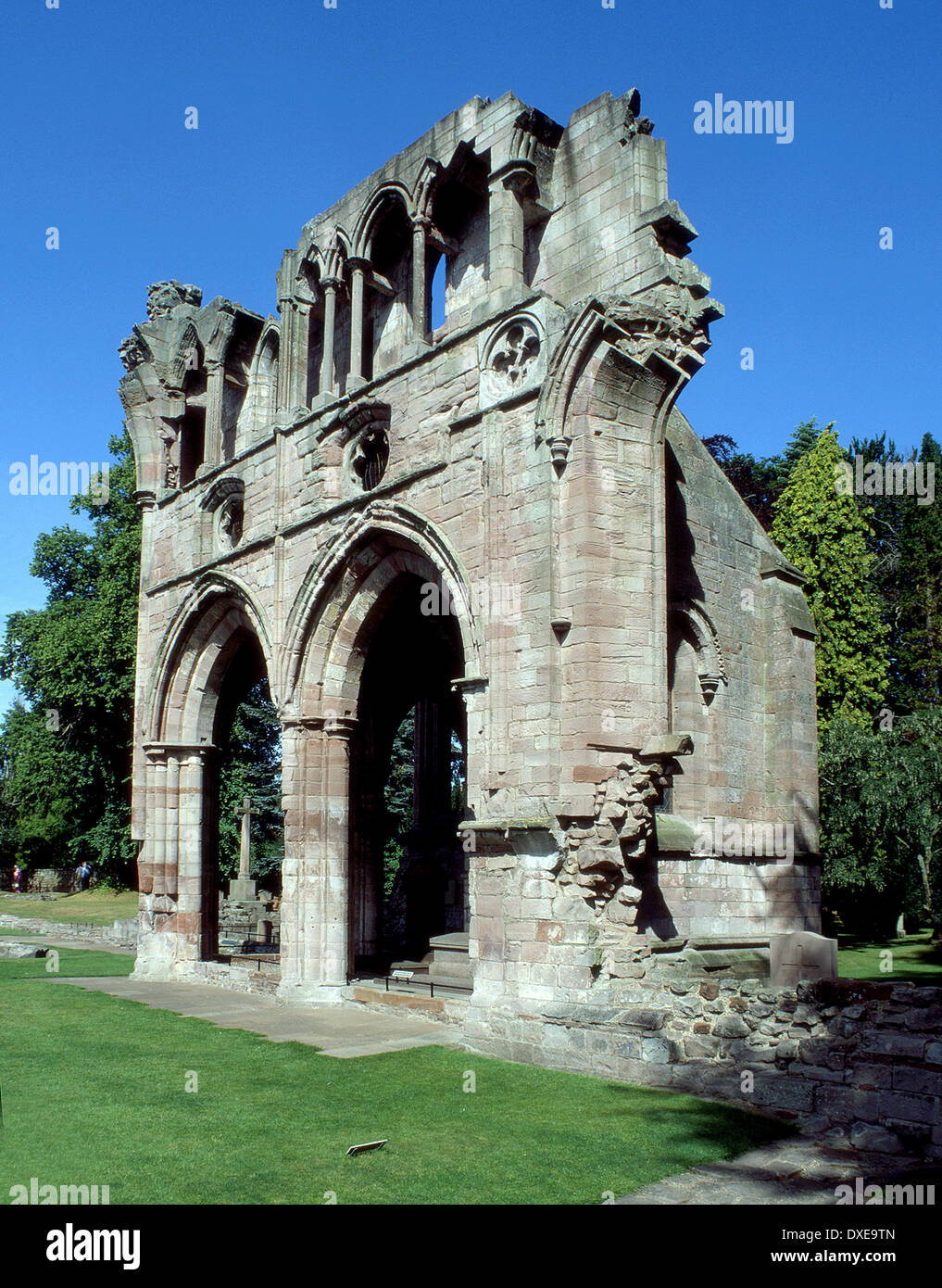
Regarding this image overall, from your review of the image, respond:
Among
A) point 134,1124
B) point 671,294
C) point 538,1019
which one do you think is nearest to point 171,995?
point 538,1019

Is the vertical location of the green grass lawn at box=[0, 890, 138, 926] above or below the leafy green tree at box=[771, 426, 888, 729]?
below

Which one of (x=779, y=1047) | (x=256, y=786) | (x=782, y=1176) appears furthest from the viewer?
(x=256, y=786)

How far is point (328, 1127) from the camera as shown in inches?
304

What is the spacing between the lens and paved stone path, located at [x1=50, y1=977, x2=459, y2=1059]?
37.8 feet

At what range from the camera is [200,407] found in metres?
20.7

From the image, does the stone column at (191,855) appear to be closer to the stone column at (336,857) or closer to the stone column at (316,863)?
the stone column at (316,863)

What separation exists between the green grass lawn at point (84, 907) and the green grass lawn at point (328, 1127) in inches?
952

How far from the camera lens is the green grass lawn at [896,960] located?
18.3m

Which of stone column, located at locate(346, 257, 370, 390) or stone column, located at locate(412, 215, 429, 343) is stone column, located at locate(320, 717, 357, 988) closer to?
stone column, located at locate(346, 257, 370, 390)

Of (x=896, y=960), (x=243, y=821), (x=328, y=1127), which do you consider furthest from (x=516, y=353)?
(x=243, y=821)

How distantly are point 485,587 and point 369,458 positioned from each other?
4.05 m

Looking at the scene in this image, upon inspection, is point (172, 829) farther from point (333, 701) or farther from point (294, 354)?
point (294, 354)

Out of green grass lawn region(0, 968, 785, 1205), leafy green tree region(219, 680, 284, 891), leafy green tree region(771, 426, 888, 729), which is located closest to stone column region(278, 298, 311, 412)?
green grass lawn region(0, 968, 785, 1205)

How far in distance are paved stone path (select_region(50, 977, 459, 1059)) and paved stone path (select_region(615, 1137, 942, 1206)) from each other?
4.89 metres
